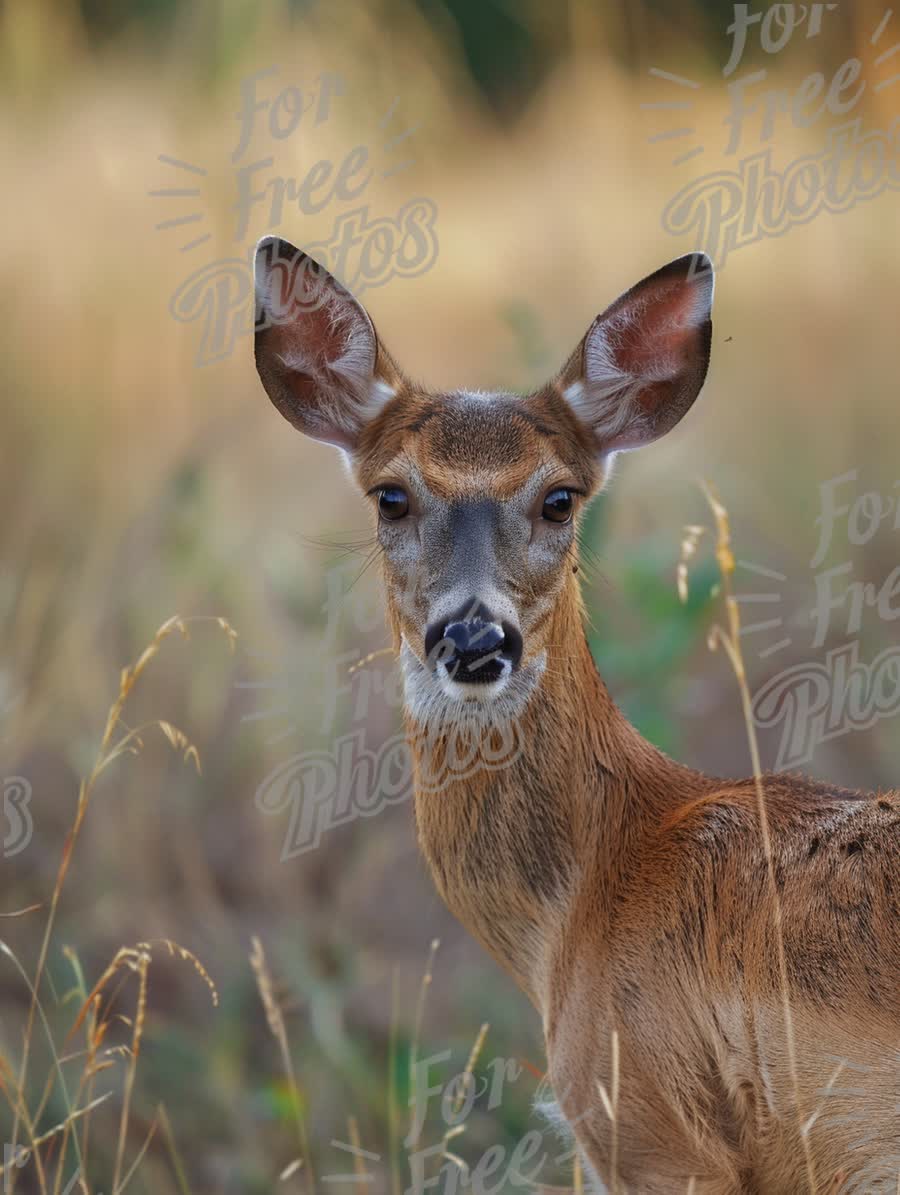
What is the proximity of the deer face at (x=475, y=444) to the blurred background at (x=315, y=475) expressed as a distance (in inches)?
72.7

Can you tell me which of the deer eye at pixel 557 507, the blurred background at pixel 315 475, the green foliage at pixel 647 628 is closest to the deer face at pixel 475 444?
the deer eye at pixel 557 507

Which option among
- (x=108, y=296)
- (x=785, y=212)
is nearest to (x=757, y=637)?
(x=785, y=212)

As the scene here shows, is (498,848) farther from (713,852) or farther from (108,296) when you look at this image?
(108,296)

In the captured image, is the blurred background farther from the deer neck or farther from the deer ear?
the deer ear

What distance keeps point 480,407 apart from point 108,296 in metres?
4.93

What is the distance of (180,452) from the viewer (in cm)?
812

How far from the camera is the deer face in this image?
3676mm

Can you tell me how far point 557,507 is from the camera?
393 cm

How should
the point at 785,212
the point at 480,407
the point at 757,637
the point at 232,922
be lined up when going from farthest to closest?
the point at 785,212 < the point at 757,637 < the point at 232,922 < the point at 480,407

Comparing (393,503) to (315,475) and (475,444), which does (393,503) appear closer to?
(475,444)

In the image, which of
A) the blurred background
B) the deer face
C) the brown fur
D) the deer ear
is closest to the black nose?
Result: the deer face

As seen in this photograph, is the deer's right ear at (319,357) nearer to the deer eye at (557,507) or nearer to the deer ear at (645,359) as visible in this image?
the deer ear at (645,359)

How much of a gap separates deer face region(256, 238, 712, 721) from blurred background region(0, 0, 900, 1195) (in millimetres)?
1847

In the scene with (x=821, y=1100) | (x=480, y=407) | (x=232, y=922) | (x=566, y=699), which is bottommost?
(x=232, y=922)
